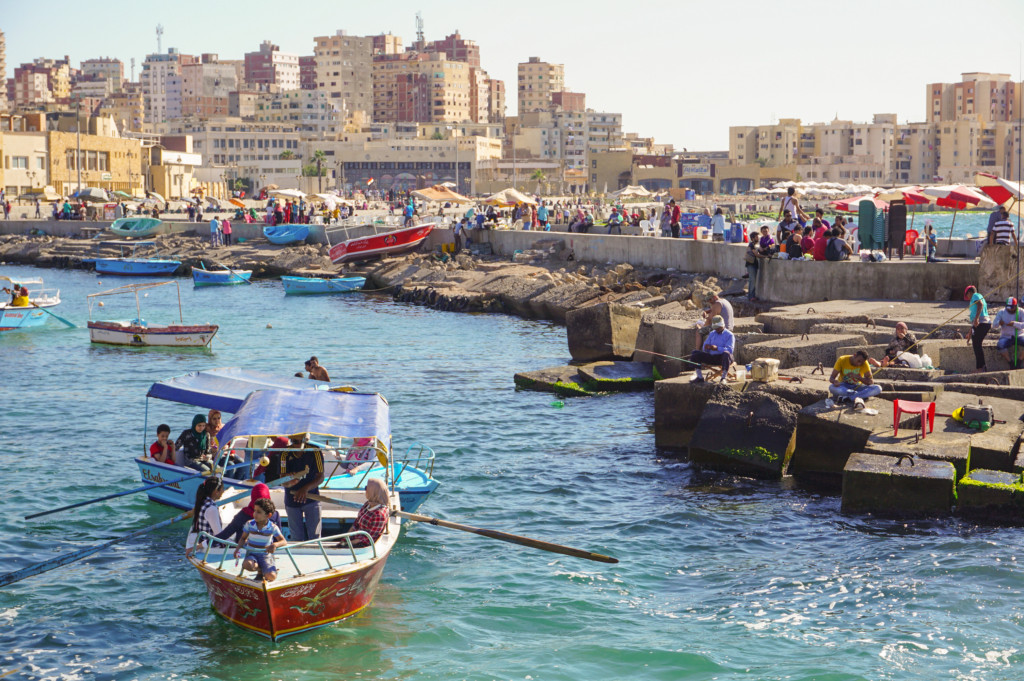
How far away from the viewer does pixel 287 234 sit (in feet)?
188

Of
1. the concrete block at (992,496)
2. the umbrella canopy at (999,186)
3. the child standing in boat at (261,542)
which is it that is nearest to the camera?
the child standing in boat at (261,542)

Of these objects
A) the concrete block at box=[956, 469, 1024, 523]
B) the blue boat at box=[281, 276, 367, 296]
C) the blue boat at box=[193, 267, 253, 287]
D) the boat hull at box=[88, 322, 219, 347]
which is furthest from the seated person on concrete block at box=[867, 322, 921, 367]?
the blue boat at box=[193, 267, 253, 287]

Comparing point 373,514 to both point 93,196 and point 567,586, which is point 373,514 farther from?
point 93,196

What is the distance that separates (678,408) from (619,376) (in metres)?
5.51

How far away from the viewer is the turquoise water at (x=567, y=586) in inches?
406

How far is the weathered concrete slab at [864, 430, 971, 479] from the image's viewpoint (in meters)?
13.3

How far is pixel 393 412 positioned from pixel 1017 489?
1191cm

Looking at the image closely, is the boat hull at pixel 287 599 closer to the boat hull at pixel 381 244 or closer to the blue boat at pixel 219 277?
the boat hull at pixel 381 244

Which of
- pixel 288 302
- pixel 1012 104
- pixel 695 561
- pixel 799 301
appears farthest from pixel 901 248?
pixel 1012 104

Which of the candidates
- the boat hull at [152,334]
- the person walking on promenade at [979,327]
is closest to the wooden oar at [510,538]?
the person walking on promenade at [979,327]

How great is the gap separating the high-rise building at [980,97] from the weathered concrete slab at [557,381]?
594 feet

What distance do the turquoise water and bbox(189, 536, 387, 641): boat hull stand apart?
0.18 metres

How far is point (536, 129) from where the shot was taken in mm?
175000

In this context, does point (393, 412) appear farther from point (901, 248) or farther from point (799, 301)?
point (901, 248)
